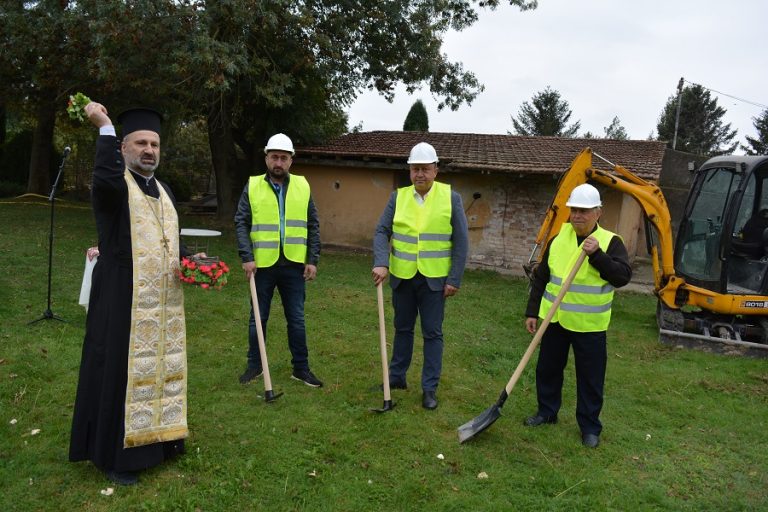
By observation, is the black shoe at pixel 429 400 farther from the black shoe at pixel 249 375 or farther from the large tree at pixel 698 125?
the large tree at pixel 698 125

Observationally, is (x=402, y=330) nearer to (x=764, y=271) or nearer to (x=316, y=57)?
(x=764, y=271)

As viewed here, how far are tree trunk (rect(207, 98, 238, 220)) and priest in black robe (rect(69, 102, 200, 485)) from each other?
12680mm

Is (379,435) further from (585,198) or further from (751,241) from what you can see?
(751,241)

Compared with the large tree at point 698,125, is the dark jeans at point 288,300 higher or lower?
lower

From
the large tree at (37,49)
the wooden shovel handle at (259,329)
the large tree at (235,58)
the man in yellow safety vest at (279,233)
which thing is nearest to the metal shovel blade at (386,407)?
the wooden shovel handle at (259,329)

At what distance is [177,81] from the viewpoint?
12.4 metres

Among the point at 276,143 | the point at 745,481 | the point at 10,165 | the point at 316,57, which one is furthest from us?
the point at 10,165

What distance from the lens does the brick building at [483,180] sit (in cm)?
1353

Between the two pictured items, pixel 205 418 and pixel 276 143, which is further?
pixel 276 143

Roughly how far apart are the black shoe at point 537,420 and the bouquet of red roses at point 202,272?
267cm

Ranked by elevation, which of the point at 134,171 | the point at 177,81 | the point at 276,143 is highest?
the point at 177,81

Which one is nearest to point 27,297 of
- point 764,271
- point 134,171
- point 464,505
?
point 134,171

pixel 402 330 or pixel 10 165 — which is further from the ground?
pixel 10 165

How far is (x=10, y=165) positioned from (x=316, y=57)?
1749cm
